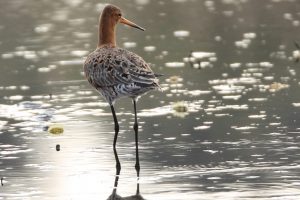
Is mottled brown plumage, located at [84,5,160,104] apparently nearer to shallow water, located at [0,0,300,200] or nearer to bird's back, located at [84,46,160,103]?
bird's back, located at [84,46,160,103]

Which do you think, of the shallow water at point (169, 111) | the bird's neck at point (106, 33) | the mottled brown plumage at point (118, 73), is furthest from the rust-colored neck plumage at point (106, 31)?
the shallow water at point (169, 111)

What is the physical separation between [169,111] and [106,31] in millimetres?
1705

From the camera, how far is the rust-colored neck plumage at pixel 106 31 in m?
12.3

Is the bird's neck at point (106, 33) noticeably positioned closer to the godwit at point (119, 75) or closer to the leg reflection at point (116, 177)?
the godwit at point (119, 75)

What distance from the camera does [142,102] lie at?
1414cm

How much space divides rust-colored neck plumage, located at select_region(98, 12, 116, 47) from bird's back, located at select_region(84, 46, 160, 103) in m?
0.48

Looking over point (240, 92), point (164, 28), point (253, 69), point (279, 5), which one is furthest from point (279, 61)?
point (279, 5)

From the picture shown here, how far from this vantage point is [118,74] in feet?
35.9

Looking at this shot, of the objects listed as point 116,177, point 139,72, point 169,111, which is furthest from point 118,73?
point 169,111

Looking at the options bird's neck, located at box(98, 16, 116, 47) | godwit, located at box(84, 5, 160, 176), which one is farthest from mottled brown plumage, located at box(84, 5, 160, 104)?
bird's neck, located at box(98, 16, 116, 47)

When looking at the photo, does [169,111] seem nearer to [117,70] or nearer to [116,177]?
[117,70]

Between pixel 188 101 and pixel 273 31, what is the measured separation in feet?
22.1

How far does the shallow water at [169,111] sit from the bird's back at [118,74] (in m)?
0.71

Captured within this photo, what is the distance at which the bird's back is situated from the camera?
1069 centimetres
